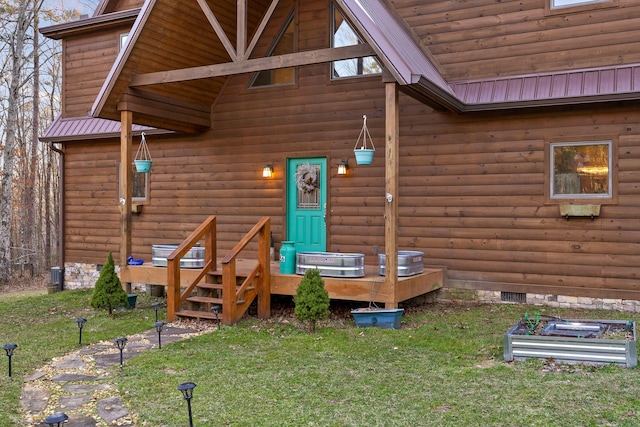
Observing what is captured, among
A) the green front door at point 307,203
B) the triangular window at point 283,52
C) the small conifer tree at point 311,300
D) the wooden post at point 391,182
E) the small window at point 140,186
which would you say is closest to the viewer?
the small conifer tree at point 311,300

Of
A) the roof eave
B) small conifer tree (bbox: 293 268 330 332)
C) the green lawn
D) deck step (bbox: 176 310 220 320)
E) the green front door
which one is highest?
the roof eave

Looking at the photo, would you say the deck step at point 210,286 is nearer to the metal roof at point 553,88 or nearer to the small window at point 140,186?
the small window at point 140,186

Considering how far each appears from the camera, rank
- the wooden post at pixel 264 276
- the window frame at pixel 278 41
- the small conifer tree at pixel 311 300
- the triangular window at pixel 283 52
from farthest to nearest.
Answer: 1. the triangular window at pixel 283 52
2. the window frame at pixel 278 41
3. the wooden post at pixel 264 276
4. the small conifer tree at pixel 311 300

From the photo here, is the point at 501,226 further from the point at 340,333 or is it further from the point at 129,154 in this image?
the point at 129,154

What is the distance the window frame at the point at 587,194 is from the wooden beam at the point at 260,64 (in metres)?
3.15

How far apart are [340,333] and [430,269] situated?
264cm

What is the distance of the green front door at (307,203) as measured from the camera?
10195 millimetres

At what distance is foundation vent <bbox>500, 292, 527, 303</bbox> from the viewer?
8781mm

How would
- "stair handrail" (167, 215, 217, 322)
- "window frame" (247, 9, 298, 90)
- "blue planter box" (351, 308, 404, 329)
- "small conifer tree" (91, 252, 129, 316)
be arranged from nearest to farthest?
"blue planter box" (351, 308, 404, 329) → "stair handrail" (167, 215, 217, 322) → "small conifer tree" (91, 252, 129, 316) → "window frame" (247, 9, 298, 90)

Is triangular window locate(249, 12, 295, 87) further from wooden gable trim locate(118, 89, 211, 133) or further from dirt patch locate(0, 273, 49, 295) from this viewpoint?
dirt patch locate(0, 273, 49, 295)

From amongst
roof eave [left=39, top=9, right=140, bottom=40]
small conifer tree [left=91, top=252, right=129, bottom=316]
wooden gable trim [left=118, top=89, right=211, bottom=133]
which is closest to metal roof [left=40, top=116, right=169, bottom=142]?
wooden gable trim [left=118, top=89, right=211, bottom=133]

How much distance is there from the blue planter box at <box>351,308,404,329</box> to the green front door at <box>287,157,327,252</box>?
2947 millimetres

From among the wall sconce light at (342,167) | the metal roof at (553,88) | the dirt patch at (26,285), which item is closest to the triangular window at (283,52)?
the wall sconce light at (342,167)

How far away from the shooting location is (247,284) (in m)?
7.77
